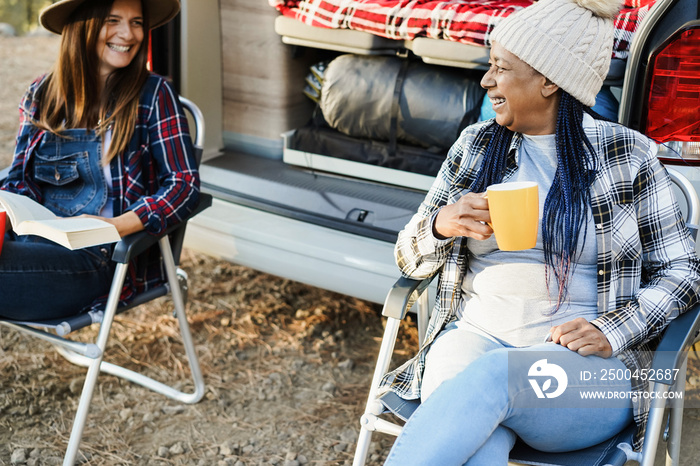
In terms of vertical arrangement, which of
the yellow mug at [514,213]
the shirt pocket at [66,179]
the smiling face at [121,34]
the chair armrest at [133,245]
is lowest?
the chair armrest at [133,245]

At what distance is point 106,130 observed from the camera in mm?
2457

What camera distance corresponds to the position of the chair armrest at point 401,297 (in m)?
1.85

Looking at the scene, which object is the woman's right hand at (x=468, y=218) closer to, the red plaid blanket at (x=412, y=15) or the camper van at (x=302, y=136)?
the camper van at (x=302, y=136)

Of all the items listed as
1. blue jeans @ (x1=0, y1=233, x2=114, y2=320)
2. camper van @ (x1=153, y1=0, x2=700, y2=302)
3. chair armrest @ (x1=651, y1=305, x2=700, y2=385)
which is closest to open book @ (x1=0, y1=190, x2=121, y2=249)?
blue jeans @ (x1=0, y1=233, x2=114, y2=320)

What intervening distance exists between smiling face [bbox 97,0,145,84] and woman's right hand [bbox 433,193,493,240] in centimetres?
122

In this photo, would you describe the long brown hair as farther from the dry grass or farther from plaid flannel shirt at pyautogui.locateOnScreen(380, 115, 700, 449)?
plaid flannel shirt at pyautogui.locateOnScreen(380, 115, 700, 449)

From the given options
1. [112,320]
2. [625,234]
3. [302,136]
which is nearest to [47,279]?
[112,320]

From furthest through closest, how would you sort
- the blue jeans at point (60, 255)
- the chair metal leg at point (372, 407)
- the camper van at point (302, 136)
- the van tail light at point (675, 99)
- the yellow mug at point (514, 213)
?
the camper van at point (302, 136), the blue jeans at point (60, 255), the van tail light at point (675, 99), the chair metal leg at point (372, 407), the yellow mug at point (514, 213)

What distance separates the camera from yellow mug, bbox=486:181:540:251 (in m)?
1.56

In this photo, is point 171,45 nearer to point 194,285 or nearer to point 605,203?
point 194,285

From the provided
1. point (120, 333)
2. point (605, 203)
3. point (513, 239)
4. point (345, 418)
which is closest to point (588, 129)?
point (605, 203)

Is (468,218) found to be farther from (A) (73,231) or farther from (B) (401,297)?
(A) (73,231)

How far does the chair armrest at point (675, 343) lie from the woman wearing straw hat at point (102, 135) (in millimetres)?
1412

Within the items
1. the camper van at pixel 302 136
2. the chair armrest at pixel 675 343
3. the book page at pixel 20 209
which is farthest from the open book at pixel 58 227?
the chair armrest at pixel 675 343
